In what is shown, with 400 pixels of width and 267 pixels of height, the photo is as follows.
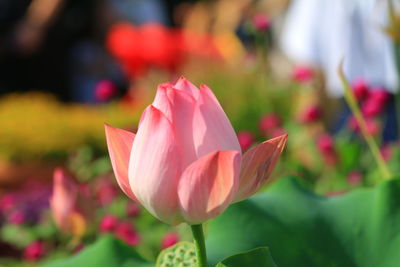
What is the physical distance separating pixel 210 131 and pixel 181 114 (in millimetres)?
21

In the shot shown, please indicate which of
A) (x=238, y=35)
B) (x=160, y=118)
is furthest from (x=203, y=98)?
(x=238, y=35)

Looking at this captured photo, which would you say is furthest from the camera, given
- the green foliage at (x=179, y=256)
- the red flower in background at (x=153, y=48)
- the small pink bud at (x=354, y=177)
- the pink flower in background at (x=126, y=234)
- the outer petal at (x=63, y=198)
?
the red flower in background at (x=153, y=48)

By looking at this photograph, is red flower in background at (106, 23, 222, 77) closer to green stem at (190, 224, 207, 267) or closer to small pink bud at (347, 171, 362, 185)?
small pink bud at (347, 171, 362, 185)

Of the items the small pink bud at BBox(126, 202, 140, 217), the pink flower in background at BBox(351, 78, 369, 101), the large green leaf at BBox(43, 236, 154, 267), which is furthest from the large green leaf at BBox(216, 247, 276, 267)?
the small pink bud at BBox(126, 202, 140, 217)

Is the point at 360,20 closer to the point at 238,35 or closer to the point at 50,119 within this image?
the point at 50,119

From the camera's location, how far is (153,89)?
287 centimetres

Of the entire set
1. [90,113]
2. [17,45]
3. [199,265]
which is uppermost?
[199,265]

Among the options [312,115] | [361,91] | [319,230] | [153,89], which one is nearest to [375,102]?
[361,91]

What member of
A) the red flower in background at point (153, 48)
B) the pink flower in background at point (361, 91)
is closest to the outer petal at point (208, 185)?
the pink flower in background at point (361, 91)

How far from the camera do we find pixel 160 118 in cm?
43

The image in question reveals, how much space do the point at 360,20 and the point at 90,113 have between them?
1.19m

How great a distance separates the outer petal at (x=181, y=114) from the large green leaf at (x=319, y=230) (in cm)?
17

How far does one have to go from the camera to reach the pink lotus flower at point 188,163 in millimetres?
421

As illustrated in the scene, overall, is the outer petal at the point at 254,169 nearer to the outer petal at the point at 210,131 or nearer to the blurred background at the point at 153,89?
the outer petal at the point at 210,131
